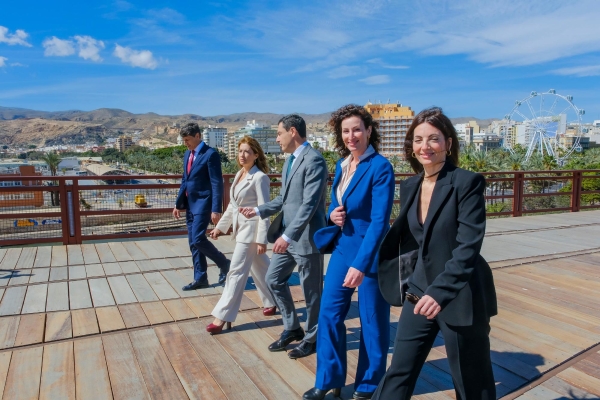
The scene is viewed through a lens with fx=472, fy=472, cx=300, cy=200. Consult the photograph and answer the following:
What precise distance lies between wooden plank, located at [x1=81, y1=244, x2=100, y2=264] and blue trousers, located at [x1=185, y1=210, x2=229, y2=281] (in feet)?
5.43

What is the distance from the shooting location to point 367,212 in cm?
227

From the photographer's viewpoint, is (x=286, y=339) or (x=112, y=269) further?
(x=112, y=269)

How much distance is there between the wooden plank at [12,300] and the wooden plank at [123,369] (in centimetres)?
105

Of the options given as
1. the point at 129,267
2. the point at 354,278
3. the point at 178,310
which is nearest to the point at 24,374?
the point at 178,310

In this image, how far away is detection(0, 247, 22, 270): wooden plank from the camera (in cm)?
502

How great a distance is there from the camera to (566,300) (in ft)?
13.0

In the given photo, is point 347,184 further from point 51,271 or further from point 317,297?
point 51,271

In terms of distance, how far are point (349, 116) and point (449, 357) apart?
1.21 meters

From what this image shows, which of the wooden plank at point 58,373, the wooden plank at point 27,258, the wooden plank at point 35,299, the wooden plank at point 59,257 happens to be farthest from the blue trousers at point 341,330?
the wooden plank at point 27,258

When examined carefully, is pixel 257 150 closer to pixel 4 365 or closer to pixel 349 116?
pixel 349 116

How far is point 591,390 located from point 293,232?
68.5 inches

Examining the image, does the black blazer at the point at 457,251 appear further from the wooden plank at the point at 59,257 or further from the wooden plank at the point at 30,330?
the wooden plank at the point at 59,257

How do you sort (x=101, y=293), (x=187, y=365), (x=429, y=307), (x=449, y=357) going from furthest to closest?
(x=101, y=293), (x=187, y=365), (x=449, y=357), (x=429, y=307)

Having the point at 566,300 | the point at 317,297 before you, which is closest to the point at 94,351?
the point at 317,297
